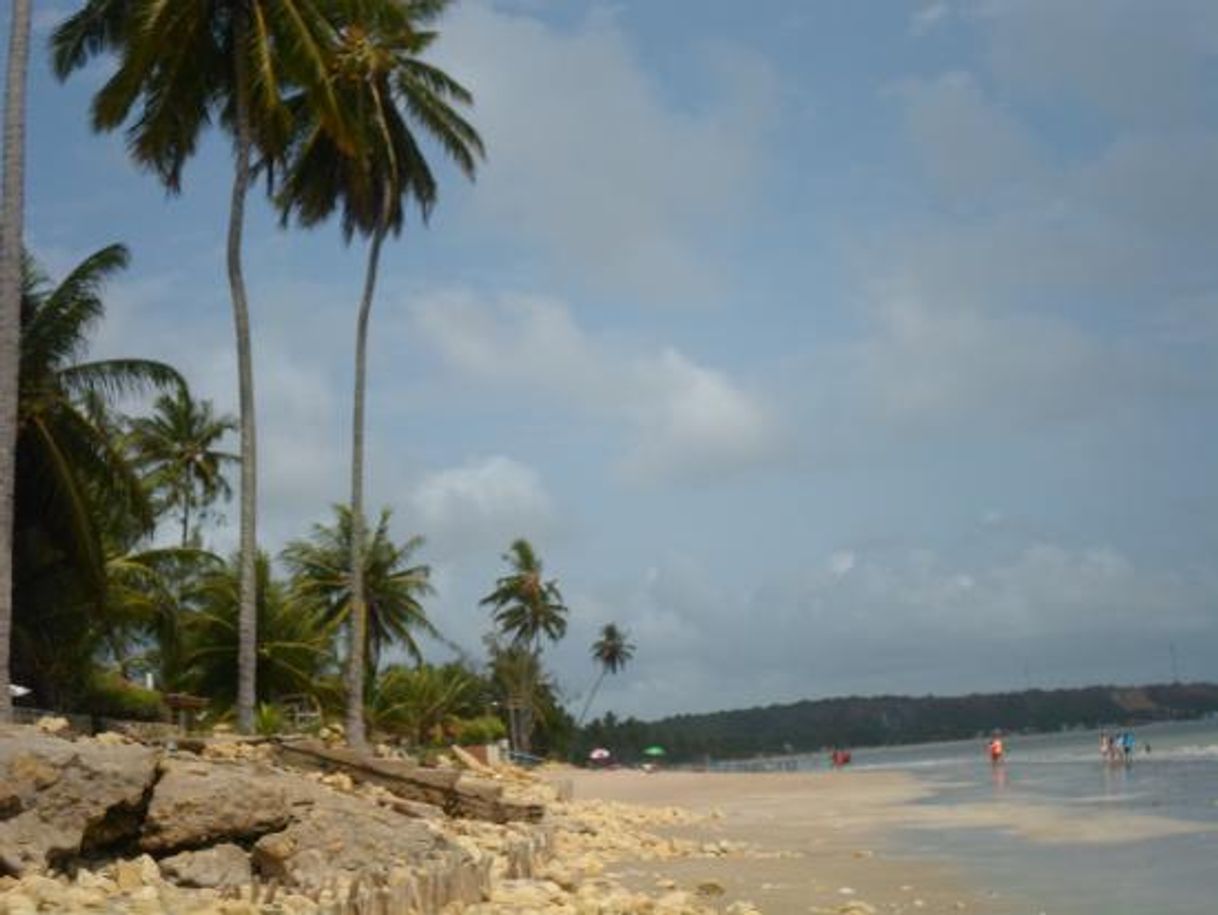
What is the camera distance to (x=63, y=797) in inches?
415

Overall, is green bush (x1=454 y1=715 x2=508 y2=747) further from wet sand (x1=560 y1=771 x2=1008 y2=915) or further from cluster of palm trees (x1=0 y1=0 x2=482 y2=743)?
cluster of palm trees (x1=0 y1=0 x2=482 y2=743)

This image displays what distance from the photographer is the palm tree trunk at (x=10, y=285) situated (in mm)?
15594

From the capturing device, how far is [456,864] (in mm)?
10547

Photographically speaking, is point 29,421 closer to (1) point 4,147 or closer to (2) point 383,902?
(1) point 4,147

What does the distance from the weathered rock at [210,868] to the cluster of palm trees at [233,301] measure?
483 centimetres

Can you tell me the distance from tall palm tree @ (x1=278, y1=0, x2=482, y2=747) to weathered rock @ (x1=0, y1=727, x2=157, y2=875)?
1423 centimetres

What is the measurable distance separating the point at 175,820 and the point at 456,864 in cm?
254

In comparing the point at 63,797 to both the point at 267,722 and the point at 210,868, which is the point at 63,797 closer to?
the point at 210,868

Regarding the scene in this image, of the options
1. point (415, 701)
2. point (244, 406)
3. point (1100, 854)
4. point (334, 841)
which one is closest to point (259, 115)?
point (244, 406)

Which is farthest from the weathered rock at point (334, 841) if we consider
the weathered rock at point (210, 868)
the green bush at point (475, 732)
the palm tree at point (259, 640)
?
the green bush at point (475, 732)

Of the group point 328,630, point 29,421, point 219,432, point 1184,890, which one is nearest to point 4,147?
point 29,421

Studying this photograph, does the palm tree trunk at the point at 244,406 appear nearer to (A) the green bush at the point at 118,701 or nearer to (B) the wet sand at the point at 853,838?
(A) the green bush at the point at 118,701

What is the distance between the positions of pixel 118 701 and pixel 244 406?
8.39 metres

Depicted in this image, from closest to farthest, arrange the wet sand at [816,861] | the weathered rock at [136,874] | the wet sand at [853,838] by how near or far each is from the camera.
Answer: the weathered rock at [136,874] < the wet sand at [816,861] < the wet sand at [853,838]
